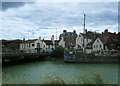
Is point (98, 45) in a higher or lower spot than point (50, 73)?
higher

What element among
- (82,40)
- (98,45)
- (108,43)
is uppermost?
(82,40)

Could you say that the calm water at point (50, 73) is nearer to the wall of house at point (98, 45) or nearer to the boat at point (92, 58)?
the boat at point (92, 58)

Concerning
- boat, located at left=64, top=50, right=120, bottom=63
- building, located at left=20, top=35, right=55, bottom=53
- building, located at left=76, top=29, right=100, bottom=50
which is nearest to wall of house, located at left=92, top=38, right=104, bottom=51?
building, located at left=76, top=29, right=100, bottom=50

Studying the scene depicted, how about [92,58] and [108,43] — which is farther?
[108,43]

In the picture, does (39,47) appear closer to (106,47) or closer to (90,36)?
(90,36)

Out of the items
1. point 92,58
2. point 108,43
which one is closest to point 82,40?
point 108,43

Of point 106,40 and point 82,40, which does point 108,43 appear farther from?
point 82,40

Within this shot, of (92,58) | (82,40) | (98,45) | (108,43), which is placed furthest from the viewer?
(82,40)

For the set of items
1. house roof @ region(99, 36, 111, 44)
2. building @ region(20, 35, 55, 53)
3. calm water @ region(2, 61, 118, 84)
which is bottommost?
calm water @ region(2, 61, 118, 84)

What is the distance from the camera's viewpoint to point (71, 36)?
92688mm

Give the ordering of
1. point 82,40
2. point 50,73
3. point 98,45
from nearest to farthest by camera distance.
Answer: point 50,73 < point 98,45 < point 82,40

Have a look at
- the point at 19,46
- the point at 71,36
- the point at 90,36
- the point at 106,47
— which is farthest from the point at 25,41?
the point at 106,47

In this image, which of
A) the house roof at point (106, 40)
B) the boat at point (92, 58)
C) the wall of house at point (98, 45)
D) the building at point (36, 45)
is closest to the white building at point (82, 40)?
the wall of house at point (98, 45)

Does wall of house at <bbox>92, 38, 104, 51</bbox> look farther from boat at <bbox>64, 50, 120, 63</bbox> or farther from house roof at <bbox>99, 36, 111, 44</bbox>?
boat at <bbox>64, 50, 120, 63</bbox>
